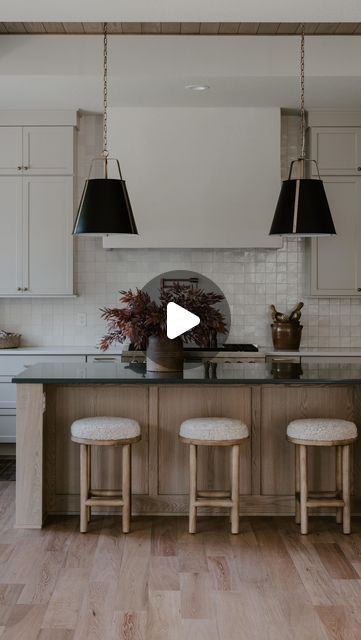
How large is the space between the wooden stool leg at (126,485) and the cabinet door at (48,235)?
7.64 feet

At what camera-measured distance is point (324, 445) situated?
12.6 feet

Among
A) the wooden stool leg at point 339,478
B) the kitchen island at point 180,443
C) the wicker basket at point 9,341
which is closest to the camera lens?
the wooden stool leg at point 339,478

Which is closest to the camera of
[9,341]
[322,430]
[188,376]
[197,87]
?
[322,430]

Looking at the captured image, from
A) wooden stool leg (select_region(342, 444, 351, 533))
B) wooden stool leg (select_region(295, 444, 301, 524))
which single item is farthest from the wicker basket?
wooden stool leg (select_region(342, 444, 351, 533))

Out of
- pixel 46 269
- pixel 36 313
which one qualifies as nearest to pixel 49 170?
pixel 46 269

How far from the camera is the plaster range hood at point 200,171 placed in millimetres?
5828

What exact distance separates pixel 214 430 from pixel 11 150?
3.19 m

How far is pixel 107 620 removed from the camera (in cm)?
286

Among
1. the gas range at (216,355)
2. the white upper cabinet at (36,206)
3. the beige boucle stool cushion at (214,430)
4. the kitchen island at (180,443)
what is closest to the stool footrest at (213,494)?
the kitchen island at (180,443)

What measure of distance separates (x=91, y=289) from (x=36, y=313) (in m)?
0.51

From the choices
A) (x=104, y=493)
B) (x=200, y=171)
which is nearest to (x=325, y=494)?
(x=104, y=493)

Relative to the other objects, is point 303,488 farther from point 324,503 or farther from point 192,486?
point 192,486
